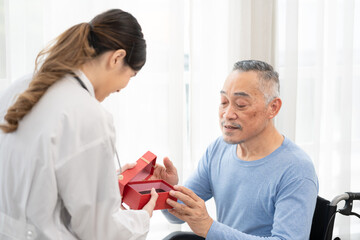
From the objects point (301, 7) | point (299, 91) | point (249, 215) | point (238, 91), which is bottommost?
point (249, 215)

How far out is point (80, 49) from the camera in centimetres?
116

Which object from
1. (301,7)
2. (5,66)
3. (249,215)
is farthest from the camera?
(301,7)

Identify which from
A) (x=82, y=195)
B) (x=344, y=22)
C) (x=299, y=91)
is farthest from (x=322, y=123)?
(x=82, y=195)

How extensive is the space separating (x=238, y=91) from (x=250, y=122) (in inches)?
4.6

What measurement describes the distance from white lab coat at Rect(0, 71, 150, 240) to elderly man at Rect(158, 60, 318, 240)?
0.38 meters

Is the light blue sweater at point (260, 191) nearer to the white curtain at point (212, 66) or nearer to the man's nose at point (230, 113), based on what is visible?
the man's nose at point (230, 113)

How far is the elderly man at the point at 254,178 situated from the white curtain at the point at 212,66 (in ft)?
2.29

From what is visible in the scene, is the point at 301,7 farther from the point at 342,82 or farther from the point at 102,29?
the point at 102,29

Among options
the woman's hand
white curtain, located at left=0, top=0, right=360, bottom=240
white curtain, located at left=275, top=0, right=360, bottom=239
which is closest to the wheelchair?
the woman's hand

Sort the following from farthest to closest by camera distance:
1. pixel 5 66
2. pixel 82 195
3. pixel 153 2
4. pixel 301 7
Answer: pixel 301 7 → pixel 153 2 → pixel 5 66 → pixel 82 195

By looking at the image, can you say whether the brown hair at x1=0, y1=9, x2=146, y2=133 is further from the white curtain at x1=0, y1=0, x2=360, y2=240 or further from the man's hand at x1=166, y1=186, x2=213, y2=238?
the white curtain at x1=0, y1=0, x2=360, y2=240

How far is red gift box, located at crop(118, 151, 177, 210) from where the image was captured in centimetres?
138

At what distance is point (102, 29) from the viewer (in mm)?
1190

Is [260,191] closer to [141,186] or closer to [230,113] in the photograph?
[230,113]
